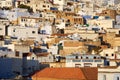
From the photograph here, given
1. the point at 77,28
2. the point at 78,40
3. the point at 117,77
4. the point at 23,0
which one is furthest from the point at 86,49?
the point at 23,0

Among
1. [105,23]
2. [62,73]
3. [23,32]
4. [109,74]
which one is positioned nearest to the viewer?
[109,74]

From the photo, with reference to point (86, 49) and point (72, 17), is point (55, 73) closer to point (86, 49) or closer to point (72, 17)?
point (86, 49)

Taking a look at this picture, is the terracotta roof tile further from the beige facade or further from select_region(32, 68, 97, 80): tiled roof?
the beige facade

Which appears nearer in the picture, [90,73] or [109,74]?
[109,74]

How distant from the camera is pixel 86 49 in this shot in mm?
60000

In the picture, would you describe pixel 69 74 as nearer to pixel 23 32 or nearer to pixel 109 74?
pixel 109 74

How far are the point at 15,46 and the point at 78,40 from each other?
1051cm

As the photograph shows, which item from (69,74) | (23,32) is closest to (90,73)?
(69,74)

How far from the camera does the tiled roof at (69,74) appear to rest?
4475 centimetres

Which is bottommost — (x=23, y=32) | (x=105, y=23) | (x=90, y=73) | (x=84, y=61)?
(x=105, y=23)

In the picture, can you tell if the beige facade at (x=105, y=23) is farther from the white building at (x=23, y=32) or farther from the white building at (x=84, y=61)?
the white building at (x=84, y=61)

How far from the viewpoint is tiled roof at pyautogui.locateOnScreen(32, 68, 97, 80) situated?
44.8m

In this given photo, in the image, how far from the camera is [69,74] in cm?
4500

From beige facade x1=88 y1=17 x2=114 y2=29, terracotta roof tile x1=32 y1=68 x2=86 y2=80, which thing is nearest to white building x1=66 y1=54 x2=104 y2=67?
terracotta roof tile x1=32 y1=68 x2=86 y2=80
